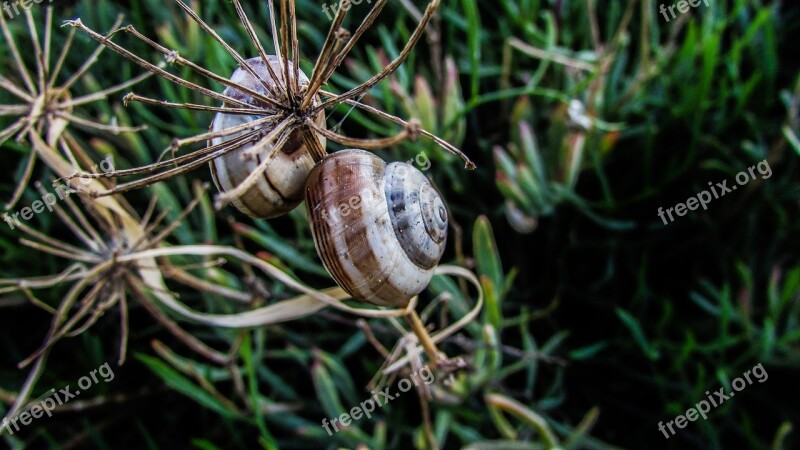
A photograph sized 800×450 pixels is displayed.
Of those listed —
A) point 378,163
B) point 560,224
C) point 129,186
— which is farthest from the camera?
point 560,224

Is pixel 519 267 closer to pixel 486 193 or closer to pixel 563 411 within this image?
pixel 486 193

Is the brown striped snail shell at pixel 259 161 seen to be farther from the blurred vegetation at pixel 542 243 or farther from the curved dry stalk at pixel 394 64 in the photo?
the blurred vegetation at pixel 542 243

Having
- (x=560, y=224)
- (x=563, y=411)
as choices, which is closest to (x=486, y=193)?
(x=560, y=224)

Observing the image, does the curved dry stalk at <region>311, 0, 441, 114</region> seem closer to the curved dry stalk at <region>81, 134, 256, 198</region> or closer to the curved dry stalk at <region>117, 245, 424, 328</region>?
the curved dry stalk at <region>81, 134, 256, 198</region>

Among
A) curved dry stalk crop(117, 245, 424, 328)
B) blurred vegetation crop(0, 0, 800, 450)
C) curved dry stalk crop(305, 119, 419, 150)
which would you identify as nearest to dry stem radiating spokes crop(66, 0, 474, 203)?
curved dry stalk crop(305, 119, 419, 150)

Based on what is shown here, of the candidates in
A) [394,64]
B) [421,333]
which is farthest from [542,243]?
[394,64]
